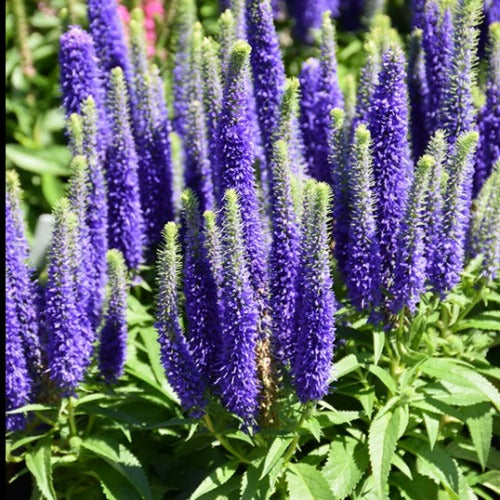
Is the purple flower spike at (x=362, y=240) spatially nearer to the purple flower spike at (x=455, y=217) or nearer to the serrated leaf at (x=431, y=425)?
the purple flower spike at (x=455, y=217)

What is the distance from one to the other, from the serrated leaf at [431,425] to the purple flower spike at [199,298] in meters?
0.92

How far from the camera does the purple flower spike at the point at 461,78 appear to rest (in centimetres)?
379

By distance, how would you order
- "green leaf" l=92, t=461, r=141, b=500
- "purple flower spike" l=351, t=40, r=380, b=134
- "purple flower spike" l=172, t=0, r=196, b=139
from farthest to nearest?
"purple flower spike" l=172, t=0, r=196, b=139
"purple flower spike" l=351, t=40, r=380, b=134
"green leaf" l=92, t=461, r=141, b=500

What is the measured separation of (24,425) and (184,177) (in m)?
1.48

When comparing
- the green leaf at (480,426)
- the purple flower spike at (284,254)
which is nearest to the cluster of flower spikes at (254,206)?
the purple flower spike at (284,254)

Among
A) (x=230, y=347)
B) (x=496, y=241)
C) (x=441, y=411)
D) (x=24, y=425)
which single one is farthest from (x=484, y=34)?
(x=24, y=425)

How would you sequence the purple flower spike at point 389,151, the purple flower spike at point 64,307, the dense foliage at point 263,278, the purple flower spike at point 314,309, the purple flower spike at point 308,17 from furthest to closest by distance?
the purple flower spike at point 308,17, the purple flower spike at point 389,151, the purple flower spike at point 64,307, the dense foliage at point 263,278, the purple flower spike at point 314,309

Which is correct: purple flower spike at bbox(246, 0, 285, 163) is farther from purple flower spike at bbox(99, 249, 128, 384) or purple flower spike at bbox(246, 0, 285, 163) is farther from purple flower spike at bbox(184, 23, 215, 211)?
purple flower spike at bbox(99, 249, 128, 384)

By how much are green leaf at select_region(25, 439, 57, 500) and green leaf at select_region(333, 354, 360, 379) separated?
1.20m

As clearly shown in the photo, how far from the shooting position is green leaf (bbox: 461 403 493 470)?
146 inches

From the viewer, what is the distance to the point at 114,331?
372cm

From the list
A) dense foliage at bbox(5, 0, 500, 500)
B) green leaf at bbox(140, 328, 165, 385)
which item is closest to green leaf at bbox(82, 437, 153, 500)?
dense foliage at bbox(5, 0, 500, 500)

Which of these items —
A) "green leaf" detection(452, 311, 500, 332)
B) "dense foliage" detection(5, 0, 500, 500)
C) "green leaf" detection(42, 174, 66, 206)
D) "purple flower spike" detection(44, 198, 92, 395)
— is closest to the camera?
"dense foliage" detection(5, 0, 500, 500)

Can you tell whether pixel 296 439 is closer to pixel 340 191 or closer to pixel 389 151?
pixel 340 191
